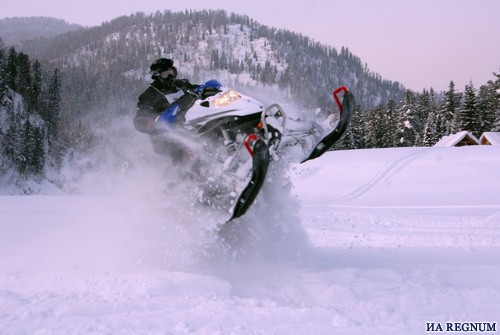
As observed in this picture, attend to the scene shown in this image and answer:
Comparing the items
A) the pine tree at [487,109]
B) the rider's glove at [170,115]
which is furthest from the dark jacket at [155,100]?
the pine tree at [487,109]

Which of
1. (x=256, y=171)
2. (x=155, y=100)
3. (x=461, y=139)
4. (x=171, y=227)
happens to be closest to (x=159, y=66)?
(x=155, y=100)

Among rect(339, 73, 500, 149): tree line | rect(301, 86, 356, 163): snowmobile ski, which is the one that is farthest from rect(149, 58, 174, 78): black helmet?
rect(339, 73, 500, 149): tree line

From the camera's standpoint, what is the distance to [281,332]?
3.01 m

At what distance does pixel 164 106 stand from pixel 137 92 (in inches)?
3242

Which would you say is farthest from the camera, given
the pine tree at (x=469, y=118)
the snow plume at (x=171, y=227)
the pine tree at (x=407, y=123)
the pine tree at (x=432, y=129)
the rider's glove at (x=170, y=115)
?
the pine tree at (x=407, y=123)

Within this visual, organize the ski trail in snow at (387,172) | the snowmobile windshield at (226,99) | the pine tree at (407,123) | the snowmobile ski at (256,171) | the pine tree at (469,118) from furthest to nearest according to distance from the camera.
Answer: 1. the pine tree at (407,123)
2. the pine tree at (469,118)
3. the ski trail in snow at (387,172)
4. the snowmobile windshield at (226,99)
5. the snowmobile ski at (256,171)

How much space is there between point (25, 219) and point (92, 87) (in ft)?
298

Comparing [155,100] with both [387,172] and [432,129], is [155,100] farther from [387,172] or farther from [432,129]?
[432,129]

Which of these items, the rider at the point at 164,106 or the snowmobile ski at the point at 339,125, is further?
the rider at the point at 164,106

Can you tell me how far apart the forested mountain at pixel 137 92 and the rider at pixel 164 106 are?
92cm

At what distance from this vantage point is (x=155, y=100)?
203 inches

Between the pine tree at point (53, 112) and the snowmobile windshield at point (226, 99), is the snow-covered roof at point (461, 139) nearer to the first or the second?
the snowmobile windshield at point (226, 99)

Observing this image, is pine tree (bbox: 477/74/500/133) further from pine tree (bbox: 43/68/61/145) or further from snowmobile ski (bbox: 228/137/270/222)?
pine tree (bbox: 43/68/61/145)

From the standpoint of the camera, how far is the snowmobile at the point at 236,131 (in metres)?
4.48
